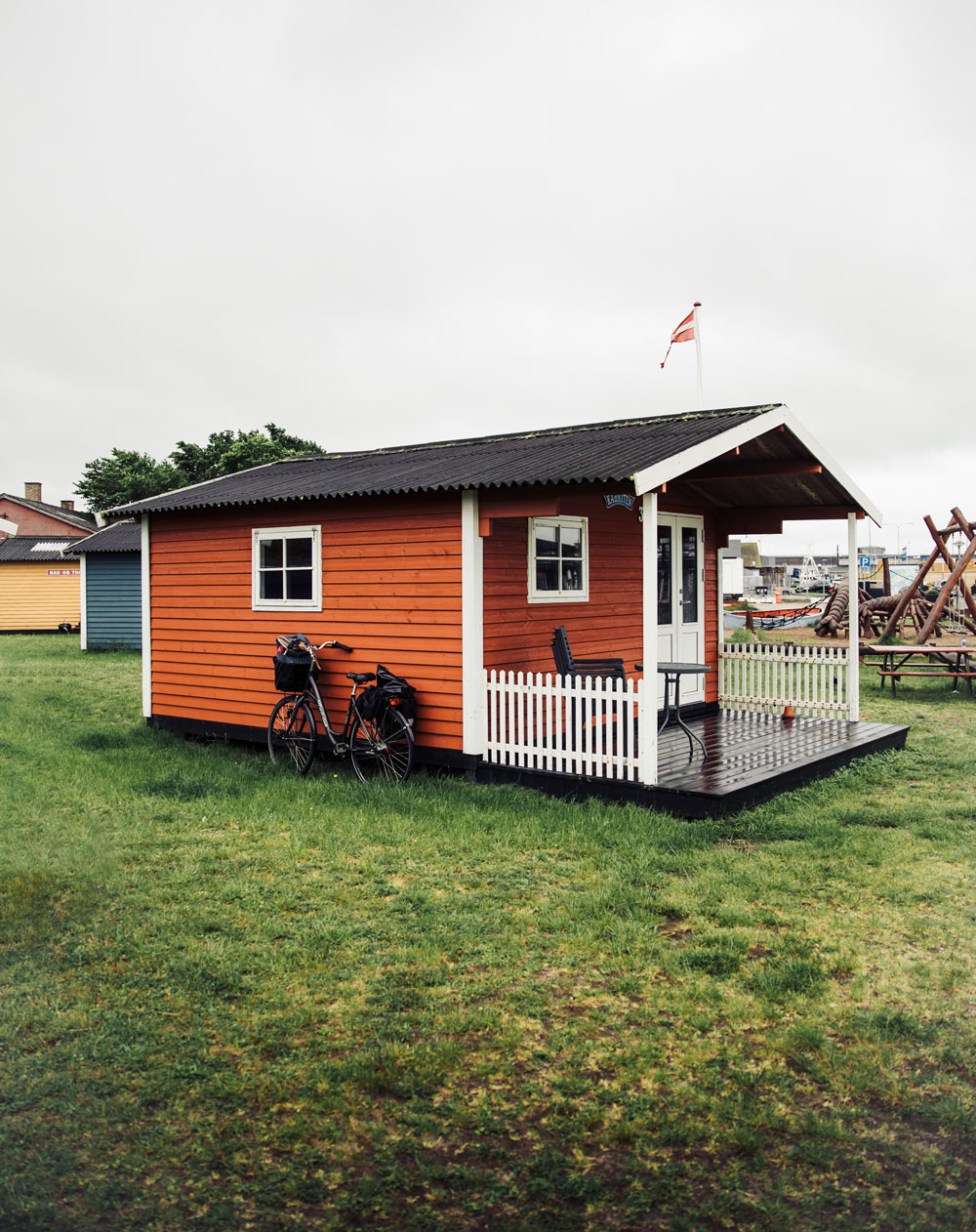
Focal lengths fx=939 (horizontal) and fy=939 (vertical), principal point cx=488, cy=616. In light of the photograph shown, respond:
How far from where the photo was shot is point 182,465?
1977 inches

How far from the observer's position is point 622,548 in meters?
10.5

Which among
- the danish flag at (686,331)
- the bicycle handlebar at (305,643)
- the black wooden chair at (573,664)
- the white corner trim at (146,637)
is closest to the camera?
the black wooden chair at (573,664)

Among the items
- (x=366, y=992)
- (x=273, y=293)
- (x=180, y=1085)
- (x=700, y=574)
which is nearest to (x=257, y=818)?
(x=366, y=992)

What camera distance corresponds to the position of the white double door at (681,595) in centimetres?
1087

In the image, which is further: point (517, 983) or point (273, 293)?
point (273, 293)

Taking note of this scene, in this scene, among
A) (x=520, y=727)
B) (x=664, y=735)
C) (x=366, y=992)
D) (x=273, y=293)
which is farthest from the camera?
(x=273, y=293)

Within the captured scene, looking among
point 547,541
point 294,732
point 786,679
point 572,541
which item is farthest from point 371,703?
point 786,679

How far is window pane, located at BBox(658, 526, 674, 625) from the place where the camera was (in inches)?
425

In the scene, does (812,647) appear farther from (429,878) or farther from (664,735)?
(429,878)

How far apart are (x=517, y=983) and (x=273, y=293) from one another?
69.5 feet

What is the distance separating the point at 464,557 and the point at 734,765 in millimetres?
2979

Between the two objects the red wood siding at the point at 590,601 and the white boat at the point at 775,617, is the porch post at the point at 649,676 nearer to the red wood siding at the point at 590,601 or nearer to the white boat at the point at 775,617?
the red wood siding at the point at 590,601

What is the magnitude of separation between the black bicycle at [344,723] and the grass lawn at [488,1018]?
1.22 metres

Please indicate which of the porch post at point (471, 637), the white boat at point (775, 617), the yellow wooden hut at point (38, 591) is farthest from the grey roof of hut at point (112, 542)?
the porch post at point (471, 637)
